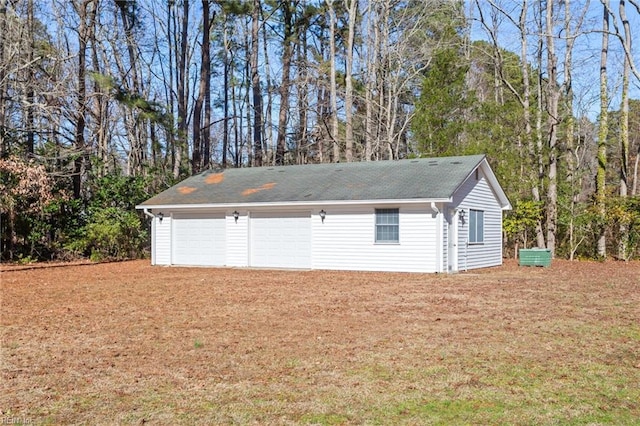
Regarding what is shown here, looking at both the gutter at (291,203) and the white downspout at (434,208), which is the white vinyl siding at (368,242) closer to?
the white downspout at (434,208)

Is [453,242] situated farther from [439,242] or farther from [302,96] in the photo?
[302,96]

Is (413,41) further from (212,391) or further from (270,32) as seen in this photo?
(212,391)

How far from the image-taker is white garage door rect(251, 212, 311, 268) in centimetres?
1772

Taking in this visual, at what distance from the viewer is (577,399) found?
489 cm

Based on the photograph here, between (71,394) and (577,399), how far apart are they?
172 inches

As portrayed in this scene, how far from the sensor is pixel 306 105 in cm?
3469

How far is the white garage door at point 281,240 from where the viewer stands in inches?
698

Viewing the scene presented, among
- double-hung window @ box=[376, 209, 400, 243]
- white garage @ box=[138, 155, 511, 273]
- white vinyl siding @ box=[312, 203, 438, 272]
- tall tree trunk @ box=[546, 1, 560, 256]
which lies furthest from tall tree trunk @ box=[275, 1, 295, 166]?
double-hung window @ box=[376, 209, 400, 243]

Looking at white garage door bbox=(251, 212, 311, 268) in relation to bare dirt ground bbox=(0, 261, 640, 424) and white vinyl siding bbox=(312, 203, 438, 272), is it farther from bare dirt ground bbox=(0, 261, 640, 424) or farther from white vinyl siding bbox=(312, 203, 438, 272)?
bare dirt ground bbox=(0, 261, 640, 424)

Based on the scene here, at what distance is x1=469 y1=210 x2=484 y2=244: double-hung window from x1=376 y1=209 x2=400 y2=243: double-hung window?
2.82m

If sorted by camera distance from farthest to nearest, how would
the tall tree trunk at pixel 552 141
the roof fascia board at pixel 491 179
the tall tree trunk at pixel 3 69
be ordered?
the tall tree trunk at pixel 552 141
the tall tree trunk at pixel 3 69
the roof fascia board at pixel 491 179

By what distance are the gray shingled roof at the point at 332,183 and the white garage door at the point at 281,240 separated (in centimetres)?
71

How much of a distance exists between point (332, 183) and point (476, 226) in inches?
186

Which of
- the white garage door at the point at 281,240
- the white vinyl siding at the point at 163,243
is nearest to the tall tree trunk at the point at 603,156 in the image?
the white garage door at the point at 281,240
